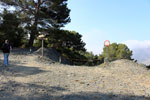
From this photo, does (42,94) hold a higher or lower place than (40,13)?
lower

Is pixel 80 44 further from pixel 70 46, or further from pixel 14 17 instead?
pixel 14 17

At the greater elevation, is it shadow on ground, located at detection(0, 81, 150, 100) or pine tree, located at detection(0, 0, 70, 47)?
pine tree, located at detection(0, 0, 70, 47)

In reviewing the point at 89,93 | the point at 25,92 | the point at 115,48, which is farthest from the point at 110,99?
the point at 115,48

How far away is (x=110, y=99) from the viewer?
533cm

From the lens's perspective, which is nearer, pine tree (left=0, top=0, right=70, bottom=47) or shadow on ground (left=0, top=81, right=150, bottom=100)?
shadow on ground (left=0, top=81, right=150, bottom=100)

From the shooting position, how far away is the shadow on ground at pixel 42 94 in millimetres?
4971

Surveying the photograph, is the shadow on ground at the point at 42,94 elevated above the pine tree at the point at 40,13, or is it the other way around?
the pine tree at the point at 40,13

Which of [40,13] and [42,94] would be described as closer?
[42,94]

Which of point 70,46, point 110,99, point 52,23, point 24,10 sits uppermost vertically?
point 24,10

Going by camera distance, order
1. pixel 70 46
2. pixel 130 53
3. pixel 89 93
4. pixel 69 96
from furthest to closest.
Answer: pixel 130 53 → pixel 70 46 → pixel 89 93 → pixel 69 96

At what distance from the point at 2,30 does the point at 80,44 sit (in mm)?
13233

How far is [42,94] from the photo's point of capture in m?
5.23

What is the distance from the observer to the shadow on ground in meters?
4.97

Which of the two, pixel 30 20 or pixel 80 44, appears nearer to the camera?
pixel 30 20
